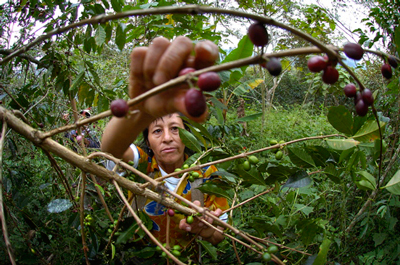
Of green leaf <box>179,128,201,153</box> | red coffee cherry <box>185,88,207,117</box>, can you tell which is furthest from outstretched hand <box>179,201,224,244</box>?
red coffee cherry <box>185,88,207,117</box>

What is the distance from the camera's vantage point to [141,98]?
526mm

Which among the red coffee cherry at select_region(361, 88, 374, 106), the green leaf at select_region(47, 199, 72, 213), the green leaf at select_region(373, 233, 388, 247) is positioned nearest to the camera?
the red coffee cherry at select_region(361, 88, 374, 106)

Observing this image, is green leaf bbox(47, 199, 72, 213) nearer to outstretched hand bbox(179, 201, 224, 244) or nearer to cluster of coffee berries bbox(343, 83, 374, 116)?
outstretched hand bbox(179, 201, 224, 244)

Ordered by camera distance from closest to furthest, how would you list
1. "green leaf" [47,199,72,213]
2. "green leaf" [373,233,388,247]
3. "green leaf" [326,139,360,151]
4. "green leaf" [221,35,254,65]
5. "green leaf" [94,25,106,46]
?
"green leaf" [221,35,254,65], "green leaf" [326,139,360,151], "green leaf" [47,199,72,213], "green leaf" [94,25,106,46], "green leaf" [373,233,388,247]

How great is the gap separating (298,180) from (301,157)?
8 centimetres

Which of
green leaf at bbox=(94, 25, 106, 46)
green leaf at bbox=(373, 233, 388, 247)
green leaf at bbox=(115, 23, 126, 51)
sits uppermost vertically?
green leaf at bbox=(115, 23, 126, 51)

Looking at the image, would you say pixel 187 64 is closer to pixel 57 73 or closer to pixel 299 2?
pixel 57 73

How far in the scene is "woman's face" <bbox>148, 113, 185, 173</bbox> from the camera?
157 cm

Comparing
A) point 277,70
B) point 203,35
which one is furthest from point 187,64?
point 203,35

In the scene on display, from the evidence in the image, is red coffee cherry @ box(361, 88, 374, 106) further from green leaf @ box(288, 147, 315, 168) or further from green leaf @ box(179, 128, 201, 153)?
green leaf @ box(179, 128, 201, 153)

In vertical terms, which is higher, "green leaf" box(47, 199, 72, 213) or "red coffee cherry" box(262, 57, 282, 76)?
"red coffee cherry" box(262, 57, 282, 76)

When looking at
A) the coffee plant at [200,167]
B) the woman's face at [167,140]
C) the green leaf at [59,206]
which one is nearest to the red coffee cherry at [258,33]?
the coffee plant at [200,167]

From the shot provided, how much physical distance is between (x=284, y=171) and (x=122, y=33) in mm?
897

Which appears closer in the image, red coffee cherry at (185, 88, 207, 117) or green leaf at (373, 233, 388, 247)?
red coffee cherry at (185, 88, 207, 117)
